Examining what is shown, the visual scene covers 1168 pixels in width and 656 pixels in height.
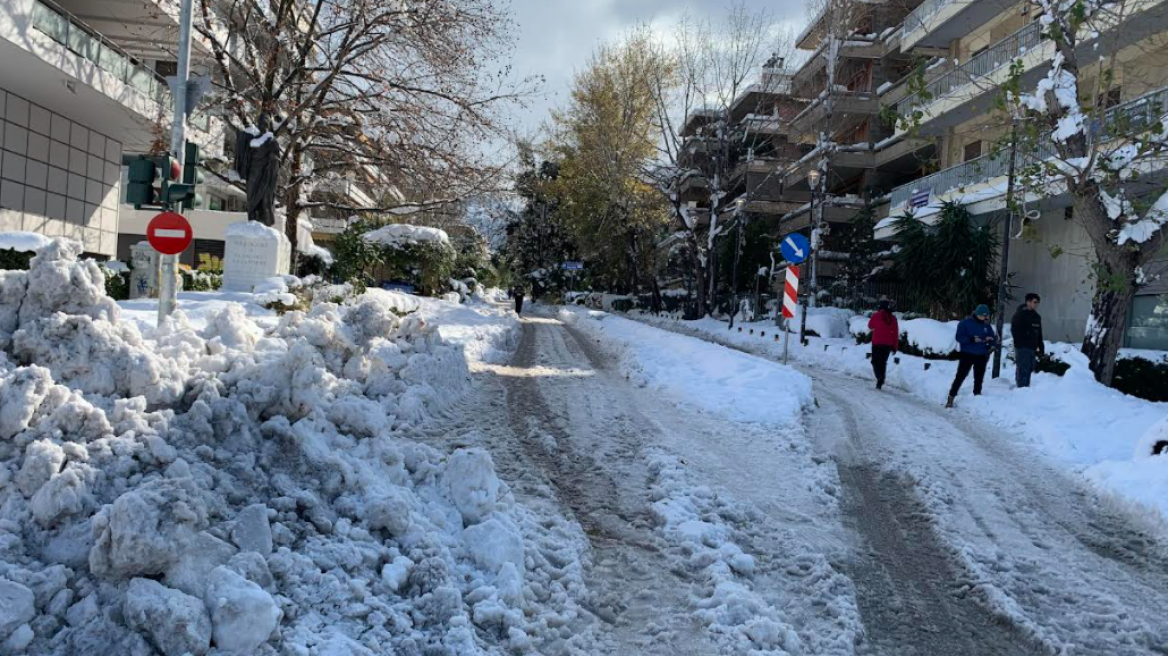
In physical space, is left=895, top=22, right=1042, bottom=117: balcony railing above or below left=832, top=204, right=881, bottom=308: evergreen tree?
above

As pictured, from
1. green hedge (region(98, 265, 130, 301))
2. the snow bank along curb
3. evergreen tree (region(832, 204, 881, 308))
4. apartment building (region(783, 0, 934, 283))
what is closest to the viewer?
the snow bank along curb

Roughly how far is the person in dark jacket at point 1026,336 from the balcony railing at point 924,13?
17.5 m

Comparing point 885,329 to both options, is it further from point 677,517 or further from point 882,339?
point 677,517

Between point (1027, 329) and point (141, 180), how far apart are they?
12.6 m

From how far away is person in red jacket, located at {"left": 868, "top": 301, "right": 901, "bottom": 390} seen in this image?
1285cm

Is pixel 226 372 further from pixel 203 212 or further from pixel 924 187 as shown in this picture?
pixel 203 212

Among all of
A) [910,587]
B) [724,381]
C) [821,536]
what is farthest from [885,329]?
[910,587]

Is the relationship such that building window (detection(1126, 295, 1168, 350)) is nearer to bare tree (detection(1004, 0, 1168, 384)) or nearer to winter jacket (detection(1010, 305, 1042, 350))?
bare tree (detection(1004, 0, 1168, 384))

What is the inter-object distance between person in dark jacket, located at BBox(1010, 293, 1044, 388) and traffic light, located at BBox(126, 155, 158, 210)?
12198mm

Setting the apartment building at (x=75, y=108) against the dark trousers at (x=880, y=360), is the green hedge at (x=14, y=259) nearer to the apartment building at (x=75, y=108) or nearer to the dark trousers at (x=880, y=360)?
the apartment building at (x=75, y=108)

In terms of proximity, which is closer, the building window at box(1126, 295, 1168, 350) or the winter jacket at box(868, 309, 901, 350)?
the winter jacket at box(868, 309, 901, 350)

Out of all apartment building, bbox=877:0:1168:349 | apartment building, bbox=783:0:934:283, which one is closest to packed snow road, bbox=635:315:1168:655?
apartment building, bbox=877:0:1168:349

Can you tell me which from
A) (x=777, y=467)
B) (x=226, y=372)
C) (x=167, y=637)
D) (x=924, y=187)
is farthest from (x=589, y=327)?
(x=167, y=637)

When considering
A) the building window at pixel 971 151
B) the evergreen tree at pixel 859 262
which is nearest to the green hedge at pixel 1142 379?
the building window at pixel 971 151
